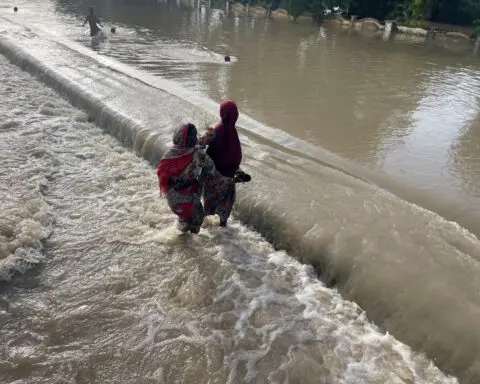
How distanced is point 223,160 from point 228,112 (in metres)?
0.56

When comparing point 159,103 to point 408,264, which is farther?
point 159,103

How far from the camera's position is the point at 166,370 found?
10.8 ft

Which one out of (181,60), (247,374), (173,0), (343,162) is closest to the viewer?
(247,374)

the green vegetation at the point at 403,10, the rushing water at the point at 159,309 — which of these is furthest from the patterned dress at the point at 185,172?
the green vegetation at the point at 403,10

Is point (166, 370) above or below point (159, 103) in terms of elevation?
below

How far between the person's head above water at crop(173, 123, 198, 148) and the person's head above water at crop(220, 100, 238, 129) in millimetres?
332

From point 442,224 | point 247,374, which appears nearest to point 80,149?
point 247,374


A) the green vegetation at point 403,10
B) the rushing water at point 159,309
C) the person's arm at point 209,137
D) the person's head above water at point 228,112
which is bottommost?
the rushing water at point 159,309

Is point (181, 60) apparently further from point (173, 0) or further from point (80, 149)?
point (173, 0)

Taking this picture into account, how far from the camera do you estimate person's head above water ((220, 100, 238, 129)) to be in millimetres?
3938

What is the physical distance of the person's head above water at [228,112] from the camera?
12.9 feet

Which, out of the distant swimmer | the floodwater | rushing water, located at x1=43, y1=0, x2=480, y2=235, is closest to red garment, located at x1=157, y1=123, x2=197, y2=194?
the floodwater

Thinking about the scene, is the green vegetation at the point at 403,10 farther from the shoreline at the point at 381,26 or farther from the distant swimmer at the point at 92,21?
the distant swimmer at the point at 92,21

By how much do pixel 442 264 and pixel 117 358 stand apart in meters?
3.31
